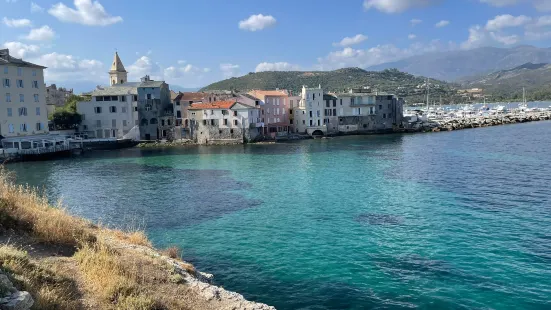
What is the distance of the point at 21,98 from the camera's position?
231ft

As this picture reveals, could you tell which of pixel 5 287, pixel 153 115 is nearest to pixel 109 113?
pixel 153 115

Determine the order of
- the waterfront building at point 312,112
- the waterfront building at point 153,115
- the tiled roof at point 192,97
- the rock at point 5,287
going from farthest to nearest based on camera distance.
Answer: the waterfront building at point 312,112, the tiled roof at point 192,97, the waterfront building at point 153,115, the rock at point 5,287

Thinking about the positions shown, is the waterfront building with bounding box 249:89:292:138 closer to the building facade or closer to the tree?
the building facade

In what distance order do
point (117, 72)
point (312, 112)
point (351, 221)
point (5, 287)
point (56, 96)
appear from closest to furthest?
point (5, 287) → point (351, 221) → point (312, 112) → point (117, 72) → point (56, 96)

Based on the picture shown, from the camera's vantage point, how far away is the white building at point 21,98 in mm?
68188

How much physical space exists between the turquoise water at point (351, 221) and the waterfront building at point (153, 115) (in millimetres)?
33394

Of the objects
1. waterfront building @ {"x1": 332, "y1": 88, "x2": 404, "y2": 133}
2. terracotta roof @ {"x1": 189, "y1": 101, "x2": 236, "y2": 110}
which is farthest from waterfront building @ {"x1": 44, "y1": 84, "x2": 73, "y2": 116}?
waterfront building @ {"x1": 332, "y1": 88, "x2": 404, "y2": 133}

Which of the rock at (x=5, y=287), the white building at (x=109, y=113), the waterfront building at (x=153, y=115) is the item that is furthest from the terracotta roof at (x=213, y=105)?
the rock at (x=5, y=287)

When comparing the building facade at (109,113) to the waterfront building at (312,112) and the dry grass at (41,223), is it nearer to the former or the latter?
the waterfront building at (312,112)

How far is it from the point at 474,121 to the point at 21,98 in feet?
343

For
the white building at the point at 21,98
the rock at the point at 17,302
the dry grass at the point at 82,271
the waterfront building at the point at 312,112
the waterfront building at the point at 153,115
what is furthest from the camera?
the waterfront building at the point at 312,112

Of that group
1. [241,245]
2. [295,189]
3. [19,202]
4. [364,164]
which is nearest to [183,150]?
[364,164]

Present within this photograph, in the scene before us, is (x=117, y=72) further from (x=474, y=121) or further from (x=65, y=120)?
(x=474, y=121)

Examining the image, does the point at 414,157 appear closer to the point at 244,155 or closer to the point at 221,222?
the point at 244,155
